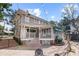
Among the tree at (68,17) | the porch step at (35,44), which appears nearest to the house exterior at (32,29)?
the porch step at (35,44)

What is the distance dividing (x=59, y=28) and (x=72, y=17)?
164mm

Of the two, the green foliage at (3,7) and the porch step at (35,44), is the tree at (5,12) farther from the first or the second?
the porch step at (35,44)

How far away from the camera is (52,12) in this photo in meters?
2.29

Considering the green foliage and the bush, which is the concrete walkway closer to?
the bush

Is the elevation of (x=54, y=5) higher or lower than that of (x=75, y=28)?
higher

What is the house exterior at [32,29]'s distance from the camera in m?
2.29

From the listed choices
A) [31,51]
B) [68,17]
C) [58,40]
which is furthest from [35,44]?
[68,17]

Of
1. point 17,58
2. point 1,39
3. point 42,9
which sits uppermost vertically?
point 42,9

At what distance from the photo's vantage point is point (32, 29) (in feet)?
7.50

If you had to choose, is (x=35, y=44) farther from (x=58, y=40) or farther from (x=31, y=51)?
(x=58, y=40)

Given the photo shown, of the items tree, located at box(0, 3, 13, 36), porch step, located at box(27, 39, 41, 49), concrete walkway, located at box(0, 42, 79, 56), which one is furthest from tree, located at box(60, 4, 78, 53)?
tree, located at box(0, 3, 13, 36)

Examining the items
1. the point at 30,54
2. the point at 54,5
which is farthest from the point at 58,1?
the point at 30,54

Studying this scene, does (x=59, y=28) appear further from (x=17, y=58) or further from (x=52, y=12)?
(x=17, y=58)

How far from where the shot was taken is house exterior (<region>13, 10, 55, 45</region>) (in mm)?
2287
